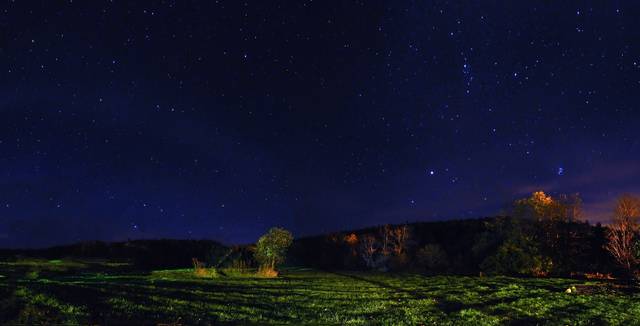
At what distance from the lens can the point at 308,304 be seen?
21.1 m

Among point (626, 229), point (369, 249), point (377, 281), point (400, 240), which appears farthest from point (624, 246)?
point (369, 249)

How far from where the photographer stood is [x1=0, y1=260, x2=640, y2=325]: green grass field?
50.2 feet

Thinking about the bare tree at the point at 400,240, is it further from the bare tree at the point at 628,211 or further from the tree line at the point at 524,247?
the bare tree at the point at 628,211

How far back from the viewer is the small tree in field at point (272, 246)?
40.2 metres

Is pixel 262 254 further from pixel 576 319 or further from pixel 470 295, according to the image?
pixel 576 319

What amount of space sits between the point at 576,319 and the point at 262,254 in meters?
26.9

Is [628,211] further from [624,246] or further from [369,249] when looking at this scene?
[369,249]

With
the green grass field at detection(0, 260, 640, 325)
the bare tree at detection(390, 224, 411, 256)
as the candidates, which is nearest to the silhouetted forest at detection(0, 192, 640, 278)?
the bare tree at detection(390, 224, 411, 256)

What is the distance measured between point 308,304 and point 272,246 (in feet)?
64.1

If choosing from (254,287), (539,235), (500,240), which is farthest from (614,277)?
(254,287)

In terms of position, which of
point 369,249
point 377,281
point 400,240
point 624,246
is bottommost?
point 377,281

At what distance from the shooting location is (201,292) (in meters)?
22.5

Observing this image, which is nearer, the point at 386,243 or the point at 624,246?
the point at 624,246

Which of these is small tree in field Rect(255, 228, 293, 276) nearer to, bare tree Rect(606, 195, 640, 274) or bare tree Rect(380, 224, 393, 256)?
bare tree Rect(380, 224, 393, 256)
